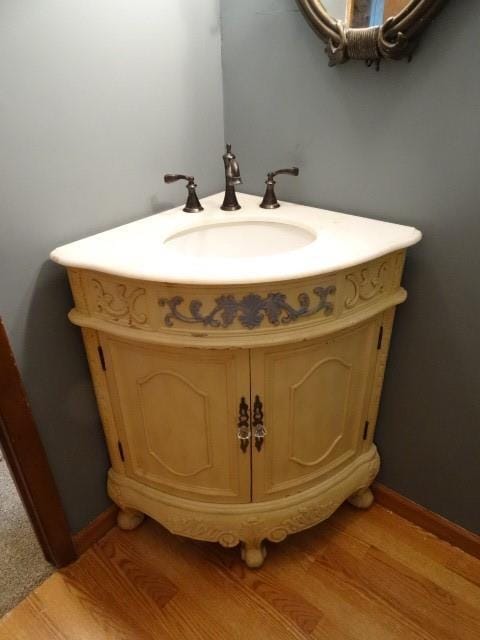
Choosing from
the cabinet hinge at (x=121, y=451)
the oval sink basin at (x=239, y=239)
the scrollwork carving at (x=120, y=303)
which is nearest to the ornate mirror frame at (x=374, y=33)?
the oval sink basin at (x=239, y=239)

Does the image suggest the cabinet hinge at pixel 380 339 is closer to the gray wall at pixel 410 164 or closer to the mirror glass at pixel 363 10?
the gray wall at pixel 410 164

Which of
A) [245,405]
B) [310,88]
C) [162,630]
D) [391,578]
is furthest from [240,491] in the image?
[310,88]

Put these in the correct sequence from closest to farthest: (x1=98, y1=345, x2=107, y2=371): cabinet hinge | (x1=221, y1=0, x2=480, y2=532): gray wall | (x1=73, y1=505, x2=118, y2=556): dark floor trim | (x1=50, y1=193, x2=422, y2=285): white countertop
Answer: (x1=50, y1=193, x2=422, y2=285): white countertop < (x1=221, y1=0, x2=480, y2=532): gray wall < (x1=98, y1=345, x2=107, y2=371): cabinet hinge < (x1=73, y1=505, x2=118, y2=556): dark floor trim

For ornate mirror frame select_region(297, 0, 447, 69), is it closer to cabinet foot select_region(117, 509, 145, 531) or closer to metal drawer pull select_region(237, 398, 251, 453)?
metal drawer pull select_region(237, 398, 251, 453)

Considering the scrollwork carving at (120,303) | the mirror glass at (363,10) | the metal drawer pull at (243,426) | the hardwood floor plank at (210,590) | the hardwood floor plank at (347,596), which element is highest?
the mirror glass at (363,10)

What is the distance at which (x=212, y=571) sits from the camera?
1.35m

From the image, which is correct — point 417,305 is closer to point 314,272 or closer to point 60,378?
point 314,272

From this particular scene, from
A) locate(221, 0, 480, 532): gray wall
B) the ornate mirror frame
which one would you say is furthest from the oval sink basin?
the ornate mirror frame

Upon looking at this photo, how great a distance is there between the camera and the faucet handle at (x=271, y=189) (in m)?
1.23

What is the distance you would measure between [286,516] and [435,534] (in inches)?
20.4

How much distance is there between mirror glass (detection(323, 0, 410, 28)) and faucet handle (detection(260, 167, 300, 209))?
34cm

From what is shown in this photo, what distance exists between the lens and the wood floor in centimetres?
121

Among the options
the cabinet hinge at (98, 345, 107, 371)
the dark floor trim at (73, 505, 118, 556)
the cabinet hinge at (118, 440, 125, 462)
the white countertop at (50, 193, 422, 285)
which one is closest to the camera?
the white countertop at (50, 193, 422, 285)

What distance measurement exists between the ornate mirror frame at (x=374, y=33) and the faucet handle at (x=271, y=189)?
0.26 metres
